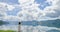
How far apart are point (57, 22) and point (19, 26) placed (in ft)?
4.01

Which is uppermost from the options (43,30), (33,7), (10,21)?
(33,7)

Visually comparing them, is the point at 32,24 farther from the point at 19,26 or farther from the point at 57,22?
the point at 57,22

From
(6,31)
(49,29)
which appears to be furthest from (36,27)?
(6,31)

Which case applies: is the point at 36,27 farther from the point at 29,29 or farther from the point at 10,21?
the point at 10,21

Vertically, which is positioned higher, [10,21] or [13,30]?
[10,21]

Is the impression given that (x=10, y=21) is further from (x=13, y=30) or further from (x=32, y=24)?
(x=32, y=24)

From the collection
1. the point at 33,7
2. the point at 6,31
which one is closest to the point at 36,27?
the point at 33,7

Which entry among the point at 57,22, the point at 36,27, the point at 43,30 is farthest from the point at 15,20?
the point at 57,22

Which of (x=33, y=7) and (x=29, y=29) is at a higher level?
(x=33, y=7)

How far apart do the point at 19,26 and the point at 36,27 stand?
561 mm

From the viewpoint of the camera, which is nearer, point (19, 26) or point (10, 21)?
point (19, 26)

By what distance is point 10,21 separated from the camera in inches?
162

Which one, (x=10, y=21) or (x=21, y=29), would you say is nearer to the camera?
(x=21, y=29)

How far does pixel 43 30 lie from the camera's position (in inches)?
154
